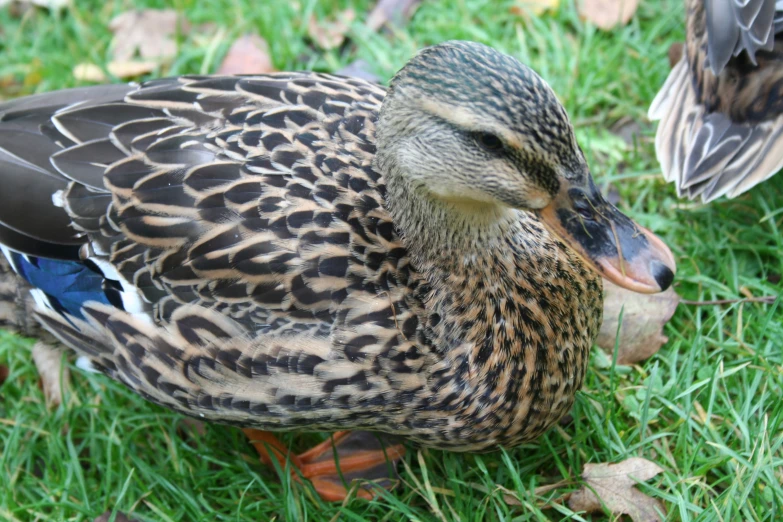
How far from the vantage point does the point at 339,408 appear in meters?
2.11

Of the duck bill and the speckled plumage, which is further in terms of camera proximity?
the speckled plumage

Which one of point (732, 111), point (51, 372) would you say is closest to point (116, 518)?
point (51, 372)

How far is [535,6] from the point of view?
3615mm

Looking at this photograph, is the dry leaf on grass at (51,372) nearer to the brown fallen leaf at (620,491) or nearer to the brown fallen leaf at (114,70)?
the brown fallen leaf at (114,70)

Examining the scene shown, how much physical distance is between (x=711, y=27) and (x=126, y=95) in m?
1.91

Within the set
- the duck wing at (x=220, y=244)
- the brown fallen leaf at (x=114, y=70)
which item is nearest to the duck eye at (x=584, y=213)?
the duck wing at (x=220, y=244)

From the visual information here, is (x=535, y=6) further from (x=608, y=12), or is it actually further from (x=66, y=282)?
(x=66, y=282)

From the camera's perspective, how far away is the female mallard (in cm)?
205

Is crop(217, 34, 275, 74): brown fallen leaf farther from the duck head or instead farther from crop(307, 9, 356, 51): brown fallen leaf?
the duck head

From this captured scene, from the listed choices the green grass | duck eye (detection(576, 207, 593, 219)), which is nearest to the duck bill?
duck eye (detection(576, 207, 593, 219))

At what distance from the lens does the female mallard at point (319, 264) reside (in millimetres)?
2053

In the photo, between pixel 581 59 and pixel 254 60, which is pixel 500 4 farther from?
pixel 254 60

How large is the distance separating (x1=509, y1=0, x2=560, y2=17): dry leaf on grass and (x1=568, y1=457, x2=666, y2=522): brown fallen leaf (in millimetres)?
2105

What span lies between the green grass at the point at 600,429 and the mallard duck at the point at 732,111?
18 centimetres
